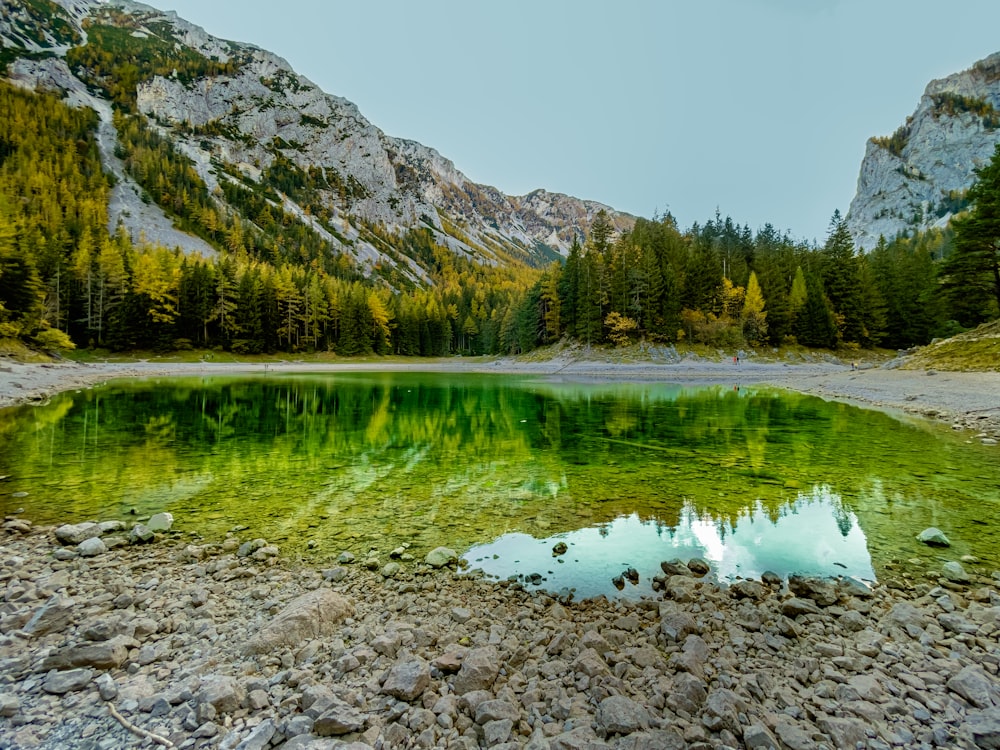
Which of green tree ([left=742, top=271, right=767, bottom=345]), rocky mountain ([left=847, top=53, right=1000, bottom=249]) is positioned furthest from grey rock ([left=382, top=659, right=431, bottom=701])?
rocky mountain ([left=847, top=53, right=1000, bottom=249])

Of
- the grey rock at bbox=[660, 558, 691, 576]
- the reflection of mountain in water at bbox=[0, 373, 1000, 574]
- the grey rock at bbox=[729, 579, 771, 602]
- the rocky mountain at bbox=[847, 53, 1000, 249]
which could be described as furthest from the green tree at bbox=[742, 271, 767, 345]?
the rocky mountain at bbox=[847, 53, 1000, 249]

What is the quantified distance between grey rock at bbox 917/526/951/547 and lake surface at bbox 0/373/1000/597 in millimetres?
233

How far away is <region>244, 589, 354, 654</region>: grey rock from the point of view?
4340 millimetres

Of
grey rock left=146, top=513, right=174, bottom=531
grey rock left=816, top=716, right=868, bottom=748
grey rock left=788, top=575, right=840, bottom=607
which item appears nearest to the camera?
grey rock left=816, top=716, right=868, bottom=748

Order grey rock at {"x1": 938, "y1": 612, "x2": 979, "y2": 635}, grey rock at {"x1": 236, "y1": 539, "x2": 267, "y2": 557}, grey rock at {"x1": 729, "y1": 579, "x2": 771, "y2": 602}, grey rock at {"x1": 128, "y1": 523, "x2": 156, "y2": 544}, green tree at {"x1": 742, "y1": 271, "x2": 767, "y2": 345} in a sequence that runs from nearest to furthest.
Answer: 1. grey rock at {"x1": 938, "y1": 612, "x2": 979, "y2": 635}
2. grey rock at {"x1": 729, "y1": 579, "x2": 771, "y2": 602}
3. grey rock at {"x1": 236, "y1": 539, "x2": 267, "y2": 557}
4. grey rock at {"x1": 128, "y1": 523, "x2": 156, "y2": 544}
5. green tree at {"x1": 742, "y1": 271, "x2": 767, "y2": 345}

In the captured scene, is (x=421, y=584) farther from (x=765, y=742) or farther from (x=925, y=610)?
(x=925, y=610)

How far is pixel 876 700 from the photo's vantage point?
3.50 metres

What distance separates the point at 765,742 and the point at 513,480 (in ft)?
28.9

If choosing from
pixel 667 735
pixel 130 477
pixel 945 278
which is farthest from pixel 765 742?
pixel 945 278

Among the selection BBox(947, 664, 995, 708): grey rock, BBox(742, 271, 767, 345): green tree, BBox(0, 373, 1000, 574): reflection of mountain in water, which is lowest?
BBox(0, 373, 1000, 574): reflection of mountain in water

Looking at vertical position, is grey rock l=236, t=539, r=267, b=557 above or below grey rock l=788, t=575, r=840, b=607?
below

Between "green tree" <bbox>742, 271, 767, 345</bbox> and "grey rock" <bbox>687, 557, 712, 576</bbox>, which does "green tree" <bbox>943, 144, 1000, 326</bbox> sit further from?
"grey rock" <bbox>687, 557, 712, 576</bbox>

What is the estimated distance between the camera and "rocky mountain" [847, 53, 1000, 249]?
164375 mm

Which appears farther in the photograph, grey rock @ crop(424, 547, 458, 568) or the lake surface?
the lake surface
